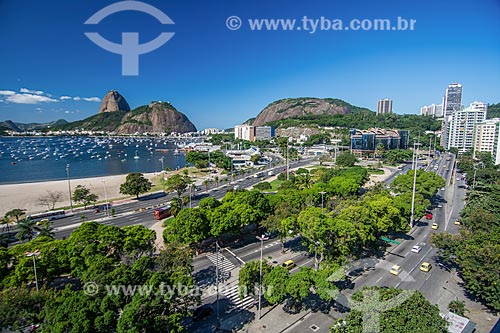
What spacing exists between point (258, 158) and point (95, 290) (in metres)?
67.0

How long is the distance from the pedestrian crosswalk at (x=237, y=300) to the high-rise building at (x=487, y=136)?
78.6 metres

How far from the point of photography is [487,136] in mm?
70312

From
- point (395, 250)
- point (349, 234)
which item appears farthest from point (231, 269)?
point (395, 250)

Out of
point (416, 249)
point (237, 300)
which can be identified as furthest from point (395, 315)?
point (416, 249)

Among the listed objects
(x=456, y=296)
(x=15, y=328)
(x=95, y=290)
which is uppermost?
(x=95, y=290)

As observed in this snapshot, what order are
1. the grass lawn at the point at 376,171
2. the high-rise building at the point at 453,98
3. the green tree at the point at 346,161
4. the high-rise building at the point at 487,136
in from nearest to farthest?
the grass lawn at the point at 376,171 → the green tree at the point at 346,161 → the high-rise building at the point at 487,136 → the high-rise building at the point at 453,98

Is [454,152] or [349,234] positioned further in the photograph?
[454,152]

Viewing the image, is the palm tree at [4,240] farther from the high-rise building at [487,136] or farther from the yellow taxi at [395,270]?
the high-rise building at [487,136]

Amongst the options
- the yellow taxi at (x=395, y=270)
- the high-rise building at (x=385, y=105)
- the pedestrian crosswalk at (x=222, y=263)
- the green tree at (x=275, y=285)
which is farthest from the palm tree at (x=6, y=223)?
the high-rise building at (x=385, y=105)

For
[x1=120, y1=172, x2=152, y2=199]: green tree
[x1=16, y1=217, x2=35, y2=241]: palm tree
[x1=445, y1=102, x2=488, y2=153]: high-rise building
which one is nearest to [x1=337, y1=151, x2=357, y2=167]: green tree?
[x1=120, y1=172, x2=152, y2=199]: green tree

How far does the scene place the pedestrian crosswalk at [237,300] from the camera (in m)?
15.3

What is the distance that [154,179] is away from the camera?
5581cm

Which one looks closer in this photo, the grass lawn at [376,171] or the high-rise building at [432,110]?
the grass lawn at [376,171]

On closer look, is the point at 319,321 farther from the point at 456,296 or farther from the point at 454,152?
the point at 454,152
